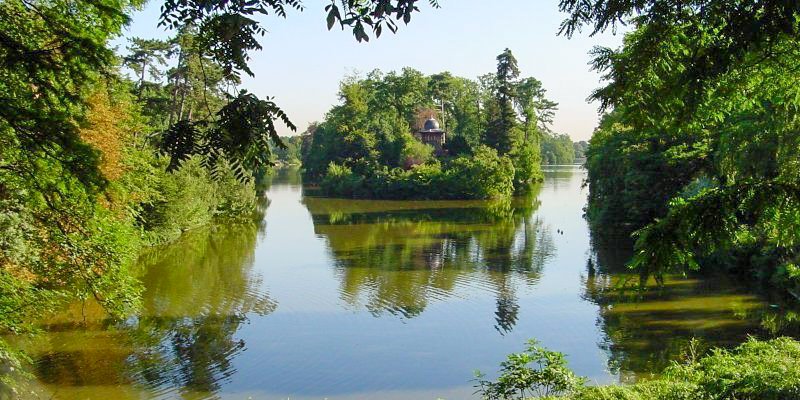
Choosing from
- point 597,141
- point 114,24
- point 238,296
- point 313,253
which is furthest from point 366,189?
point 114,24

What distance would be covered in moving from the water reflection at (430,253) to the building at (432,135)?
713 inches

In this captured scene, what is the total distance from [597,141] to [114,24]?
116 ft

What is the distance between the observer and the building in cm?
6612

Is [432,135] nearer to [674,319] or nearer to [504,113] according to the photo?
[504,113]

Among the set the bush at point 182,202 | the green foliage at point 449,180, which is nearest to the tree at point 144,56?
the bush at point 182,202

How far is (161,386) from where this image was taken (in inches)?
486

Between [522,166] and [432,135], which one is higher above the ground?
[432,135]

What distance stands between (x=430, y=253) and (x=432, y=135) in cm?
4004

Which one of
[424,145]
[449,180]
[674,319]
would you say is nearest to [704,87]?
[674,319]

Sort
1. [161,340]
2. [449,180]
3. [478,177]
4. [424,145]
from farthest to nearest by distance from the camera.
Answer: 1. [424,145]
2. [449,180]
3. [478,177]
4. [161,340]

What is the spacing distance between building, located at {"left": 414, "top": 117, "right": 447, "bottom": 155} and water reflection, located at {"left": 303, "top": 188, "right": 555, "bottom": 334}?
59.4 ft

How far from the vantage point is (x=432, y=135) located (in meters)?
66.6

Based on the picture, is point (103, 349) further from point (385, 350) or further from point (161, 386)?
point (385, 350)

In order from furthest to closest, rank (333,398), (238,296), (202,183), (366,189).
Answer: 1. (366,189)
2. (202,183)
3. (238,296)
4. (333,398)
